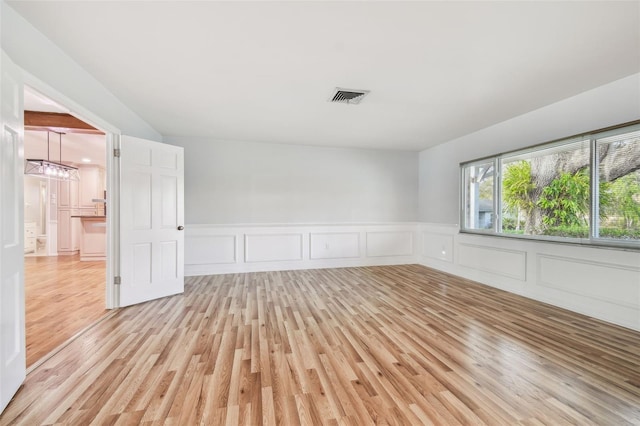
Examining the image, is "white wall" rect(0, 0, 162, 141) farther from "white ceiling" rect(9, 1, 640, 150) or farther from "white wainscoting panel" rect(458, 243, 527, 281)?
"white wainscoting panel" rect(458, 243, 527, 281)

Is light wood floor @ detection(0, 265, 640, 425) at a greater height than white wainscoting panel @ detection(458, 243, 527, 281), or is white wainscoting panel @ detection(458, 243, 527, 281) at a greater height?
white wainscoting panel @ detection(458, 243, 527, 281)

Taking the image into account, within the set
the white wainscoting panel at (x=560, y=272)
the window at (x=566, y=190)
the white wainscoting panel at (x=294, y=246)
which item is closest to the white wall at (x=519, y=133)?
the window at (x=566, y=190)

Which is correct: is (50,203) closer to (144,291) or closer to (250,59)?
(144,291)

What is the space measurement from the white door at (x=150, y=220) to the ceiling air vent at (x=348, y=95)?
247 cm

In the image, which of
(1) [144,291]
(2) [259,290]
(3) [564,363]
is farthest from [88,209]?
(3) [564,363]

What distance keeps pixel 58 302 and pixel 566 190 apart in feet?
21.7

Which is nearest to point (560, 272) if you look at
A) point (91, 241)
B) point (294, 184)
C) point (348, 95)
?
point (348, 95)

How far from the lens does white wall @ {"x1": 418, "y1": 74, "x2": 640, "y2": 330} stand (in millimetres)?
2807

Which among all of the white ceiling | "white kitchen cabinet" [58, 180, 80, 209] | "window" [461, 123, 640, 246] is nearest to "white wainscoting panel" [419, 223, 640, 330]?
"window" [461, 123, 640, 246]

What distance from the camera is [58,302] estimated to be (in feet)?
11.5

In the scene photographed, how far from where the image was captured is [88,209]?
7914 mm

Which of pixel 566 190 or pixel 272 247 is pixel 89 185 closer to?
pixel 272 247

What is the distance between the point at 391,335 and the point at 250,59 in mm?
2861

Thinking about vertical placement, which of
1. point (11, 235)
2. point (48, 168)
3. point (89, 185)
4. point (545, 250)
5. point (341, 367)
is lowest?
point (341, 367)
